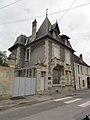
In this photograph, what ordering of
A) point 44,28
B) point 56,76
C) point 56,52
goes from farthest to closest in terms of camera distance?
point 44,28 < point 56,52 < point 56,76

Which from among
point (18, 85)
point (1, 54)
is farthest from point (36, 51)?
point (1, 54)

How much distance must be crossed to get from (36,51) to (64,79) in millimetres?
5792

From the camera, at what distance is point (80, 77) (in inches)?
954

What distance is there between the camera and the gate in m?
11.2

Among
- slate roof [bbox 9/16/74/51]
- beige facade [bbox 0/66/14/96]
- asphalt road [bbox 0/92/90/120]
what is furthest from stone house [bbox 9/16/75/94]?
asphalt road [bbox 0/92/90/120]

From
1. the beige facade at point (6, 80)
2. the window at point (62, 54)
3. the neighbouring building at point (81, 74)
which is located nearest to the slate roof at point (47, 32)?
the window at point (62, 54)

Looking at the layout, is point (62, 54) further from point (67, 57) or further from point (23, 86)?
point (23, 86)

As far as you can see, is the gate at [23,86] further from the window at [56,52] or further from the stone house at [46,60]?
the window at [56,52]

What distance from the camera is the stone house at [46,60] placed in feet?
48.7

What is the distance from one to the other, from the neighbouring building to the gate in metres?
11.4

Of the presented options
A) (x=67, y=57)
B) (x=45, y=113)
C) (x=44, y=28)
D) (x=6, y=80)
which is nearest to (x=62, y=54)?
(x=67, y=57)

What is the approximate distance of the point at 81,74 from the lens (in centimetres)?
2508

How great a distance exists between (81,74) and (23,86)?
1623 cm

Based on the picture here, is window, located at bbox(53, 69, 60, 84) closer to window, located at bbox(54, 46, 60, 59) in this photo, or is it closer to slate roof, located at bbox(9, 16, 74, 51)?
window, located at bbox(54, 46, 60, 59)
